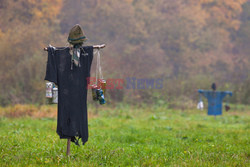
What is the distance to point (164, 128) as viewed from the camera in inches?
436

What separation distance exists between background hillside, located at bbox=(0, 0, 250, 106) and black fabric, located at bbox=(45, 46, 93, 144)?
11463 millimetres

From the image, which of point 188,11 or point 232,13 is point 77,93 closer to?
point 188,11

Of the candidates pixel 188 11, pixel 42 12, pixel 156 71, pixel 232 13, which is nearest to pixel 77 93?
pixel 42 12

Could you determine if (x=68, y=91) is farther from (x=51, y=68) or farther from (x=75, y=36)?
(x=75, y=36)

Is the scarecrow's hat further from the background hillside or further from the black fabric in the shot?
the background hillside

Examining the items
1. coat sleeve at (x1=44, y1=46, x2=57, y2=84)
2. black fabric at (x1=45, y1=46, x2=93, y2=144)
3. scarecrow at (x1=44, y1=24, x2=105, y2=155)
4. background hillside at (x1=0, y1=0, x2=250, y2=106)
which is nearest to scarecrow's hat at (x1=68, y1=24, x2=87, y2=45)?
scarecrow at (x1=44, y1=24, x2=105, y2=155)

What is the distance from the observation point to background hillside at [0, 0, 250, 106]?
801 inches

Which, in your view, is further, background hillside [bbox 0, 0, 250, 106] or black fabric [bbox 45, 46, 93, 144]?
background hillside [bbox 0, 0, 250, 106]

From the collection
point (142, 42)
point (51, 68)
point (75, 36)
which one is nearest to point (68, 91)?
point (51, 68)

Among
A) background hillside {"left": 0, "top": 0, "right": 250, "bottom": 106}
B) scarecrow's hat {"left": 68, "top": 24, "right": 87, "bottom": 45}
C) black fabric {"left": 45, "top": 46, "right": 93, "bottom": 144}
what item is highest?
background hillside {"left": 0, "top": 0, "right": 250, "bottom": 106}

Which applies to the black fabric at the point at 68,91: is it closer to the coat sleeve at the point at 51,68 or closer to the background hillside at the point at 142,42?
the coat sleeve at the point at 51,68

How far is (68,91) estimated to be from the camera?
5.60 m

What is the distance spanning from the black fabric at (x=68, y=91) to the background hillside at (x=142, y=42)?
37.6ft

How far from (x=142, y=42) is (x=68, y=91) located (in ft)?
93.4
